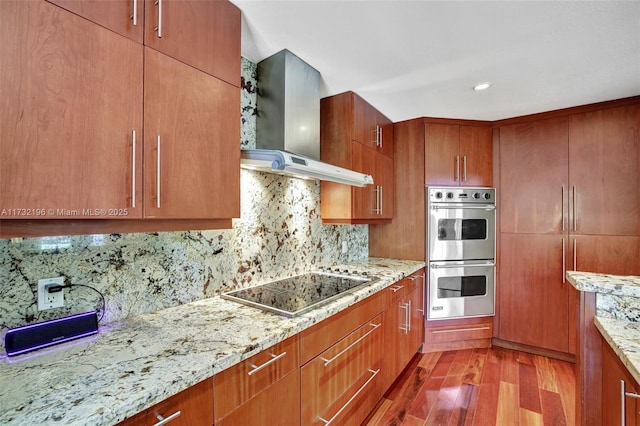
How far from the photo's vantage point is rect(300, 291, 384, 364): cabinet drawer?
1.32m

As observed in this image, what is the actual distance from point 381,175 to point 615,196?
1956 mm

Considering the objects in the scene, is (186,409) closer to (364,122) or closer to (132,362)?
(132,362)

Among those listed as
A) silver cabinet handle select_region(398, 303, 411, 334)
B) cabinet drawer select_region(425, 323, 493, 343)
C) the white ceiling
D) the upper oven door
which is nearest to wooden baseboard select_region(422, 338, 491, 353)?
cabinet drawer select_region(425, 323, 493, 343)

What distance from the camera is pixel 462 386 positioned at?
2.30 metres

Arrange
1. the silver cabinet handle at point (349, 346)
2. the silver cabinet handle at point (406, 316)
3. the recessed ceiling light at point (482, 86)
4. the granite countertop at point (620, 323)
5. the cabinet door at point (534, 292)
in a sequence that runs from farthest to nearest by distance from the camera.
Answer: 1. the cabinet door at point (534, 292)
2. the silver cabinet handle at point (406, 316)
3. the recessed ceiling light at point (482, 86)
4. the silver cabinet handle at point (349, 346)
5. the granite countertop at point (620, 323)

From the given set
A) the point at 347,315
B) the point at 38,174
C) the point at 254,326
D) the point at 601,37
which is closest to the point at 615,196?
the point at 601,37

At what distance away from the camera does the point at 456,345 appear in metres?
2.92

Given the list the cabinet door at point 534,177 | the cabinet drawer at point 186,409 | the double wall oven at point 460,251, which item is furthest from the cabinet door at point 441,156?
the cabinet drawer at point 186,409

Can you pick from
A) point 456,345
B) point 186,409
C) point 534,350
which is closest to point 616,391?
point 186,409

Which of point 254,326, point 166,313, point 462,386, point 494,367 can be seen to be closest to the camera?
Result: point 254,326

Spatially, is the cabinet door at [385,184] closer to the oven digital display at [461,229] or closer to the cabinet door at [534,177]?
the oven digital display at [461,229]

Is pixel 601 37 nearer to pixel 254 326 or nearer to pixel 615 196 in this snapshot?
pixel 615 196

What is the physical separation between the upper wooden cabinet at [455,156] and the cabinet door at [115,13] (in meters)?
2.53

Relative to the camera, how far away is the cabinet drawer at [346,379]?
1.35 m
